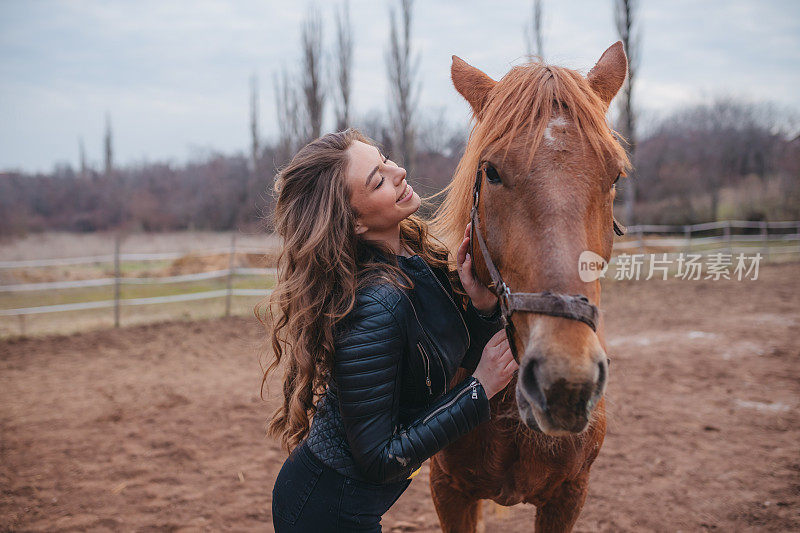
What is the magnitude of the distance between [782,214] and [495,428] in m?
22.5

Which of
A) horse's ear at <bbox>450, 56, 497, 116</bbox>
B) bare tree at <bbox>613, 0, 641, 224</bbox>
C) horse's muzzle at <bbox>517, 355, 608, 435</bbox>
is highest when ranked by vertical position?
bare tree at <bbox>613, 0, 641, 224</bbox>

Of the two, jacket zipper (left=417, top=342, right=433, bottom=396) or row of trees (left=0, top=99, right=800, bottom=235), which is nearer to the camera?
jacket zipper (left=417, top=342, right=433, bottom=396)

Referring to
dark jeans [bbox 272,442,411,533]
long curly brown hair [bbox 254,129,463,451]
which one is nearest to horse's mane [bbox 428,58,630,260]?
long curly brown hair [bbox 254,129,463,451]

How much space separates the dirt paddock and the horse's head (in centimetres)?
231

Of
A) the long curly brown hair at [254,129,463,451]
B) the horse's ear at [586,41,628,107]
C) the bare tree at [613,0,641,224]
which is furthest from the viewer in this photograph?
the bare tree at [613,0,641,224]

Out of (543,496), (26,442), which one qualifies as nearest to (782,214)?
(543,496)

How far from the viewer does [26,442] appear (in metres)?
4.47

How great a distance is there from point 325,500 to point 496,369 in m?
0.71

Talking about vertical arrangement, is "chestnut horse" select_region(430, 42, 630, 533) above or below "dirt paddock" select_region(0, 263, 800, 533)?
above

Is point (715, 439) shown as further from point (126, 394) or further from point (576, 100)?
point (126, 394)

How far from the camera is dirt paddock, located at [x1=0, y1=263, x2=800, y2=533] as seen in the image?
3316mm

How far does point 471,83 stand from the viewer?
1.74 meters

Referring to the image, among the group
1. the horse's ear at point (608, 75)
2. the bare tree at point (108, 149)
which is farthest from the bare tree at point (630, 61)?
the bare tree at point (108, 149)

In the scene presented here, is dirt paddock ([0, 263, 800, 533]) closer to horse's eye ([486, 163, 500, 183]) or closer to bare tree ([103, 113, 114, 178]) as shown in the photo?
horse's eye ([486, 163, 500, 183])
